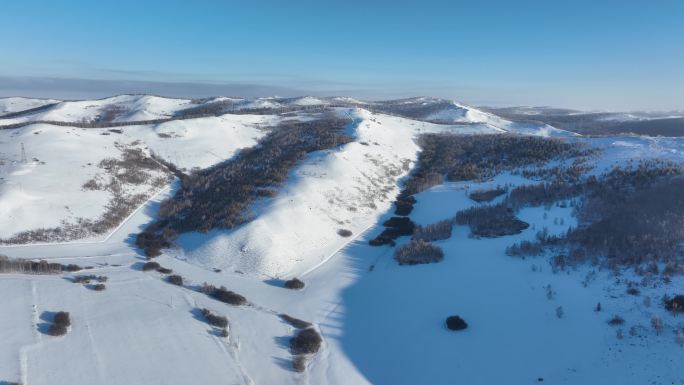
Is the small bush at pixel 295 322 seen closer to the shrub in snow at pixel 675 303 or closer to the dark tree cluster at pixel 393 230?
the dark tree cluster at pixel 393 230

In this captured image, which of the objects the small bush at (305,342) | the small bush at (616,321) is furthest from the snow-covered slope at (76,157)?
the small bush at (616,321)

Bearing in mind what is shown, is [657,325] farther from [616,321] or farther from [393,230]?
[393,230]

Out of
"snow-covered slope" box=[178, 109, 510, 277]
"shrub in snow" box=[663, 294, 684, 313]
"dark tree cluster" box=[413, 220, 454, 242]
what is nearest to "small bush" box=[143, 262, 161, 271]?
"snow-covered slope" box=[178, 109, 510, 277]

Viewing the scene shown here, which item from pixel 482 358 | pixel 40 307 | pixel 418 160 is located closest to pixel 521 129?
pixel 418 160

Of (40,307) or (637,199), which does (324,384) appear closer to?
(40,307)

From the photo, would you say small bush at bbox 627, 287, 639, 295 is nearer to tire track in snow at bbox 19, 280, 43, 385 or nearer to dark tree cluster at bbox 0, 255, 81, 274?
tire track in snow at bbox 19, 280, 43, 385
